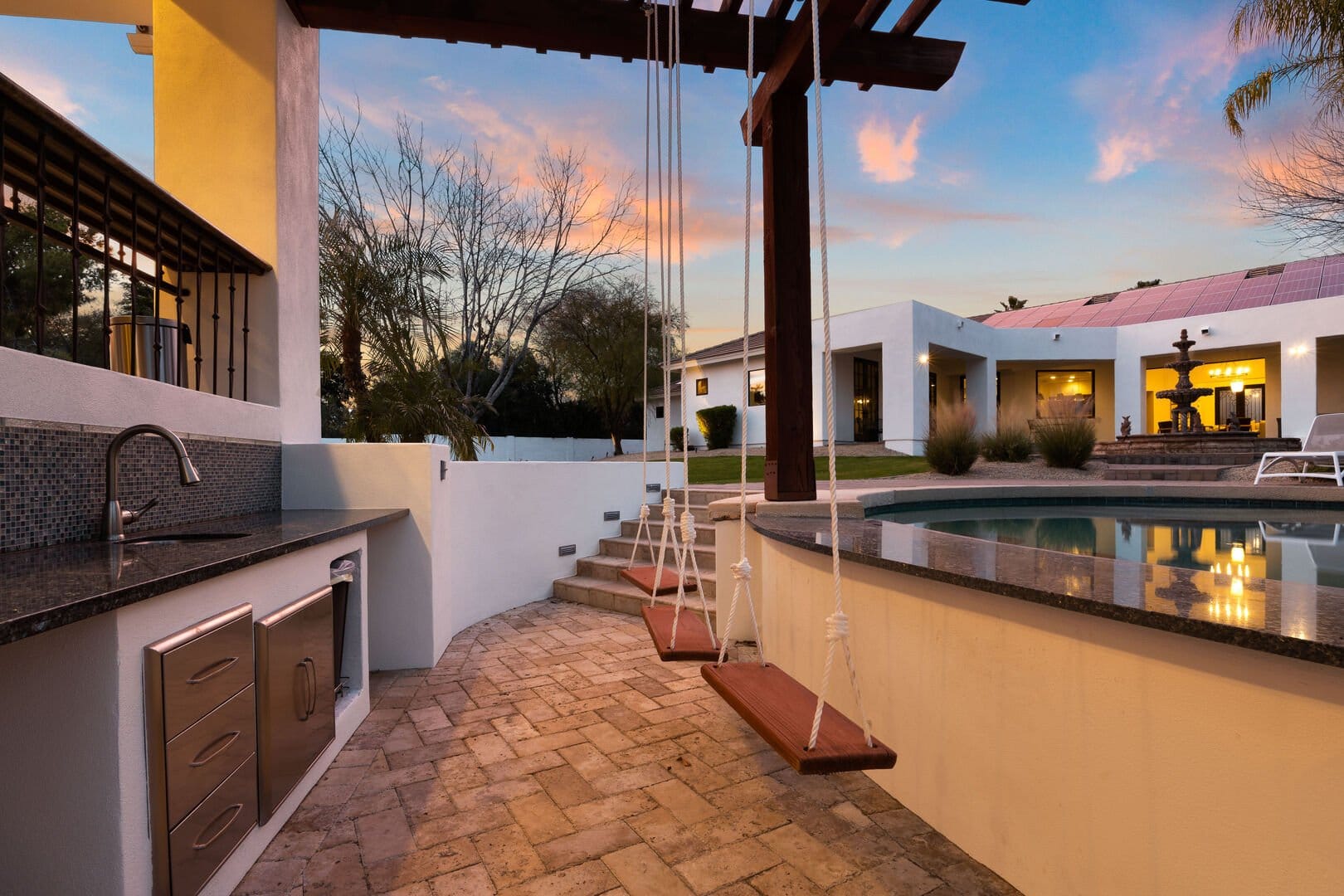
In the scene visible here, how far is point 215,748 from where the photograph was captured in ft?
5.48

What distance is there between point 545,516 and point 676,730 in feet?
9.98

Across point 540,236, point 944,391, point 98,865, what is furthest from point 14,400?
point 944,391

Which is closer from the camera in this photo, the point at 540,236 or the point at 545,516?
the point at 545,516

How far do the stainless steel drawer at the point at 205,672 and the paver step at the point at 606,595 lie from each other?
2940 mm

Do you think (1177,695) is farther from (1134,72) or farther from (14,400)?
(1134,72)

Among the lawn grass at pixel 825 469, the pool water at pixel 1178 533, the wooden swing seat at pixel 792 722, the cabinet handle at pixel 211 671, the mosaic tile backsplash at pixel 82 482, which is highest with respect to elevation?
the mosaic tile backsplash at pixel 82 482

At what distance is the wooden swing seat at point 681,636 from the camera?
241 cm

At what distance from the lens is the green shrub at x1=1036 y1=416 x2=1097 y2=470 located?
33.6 ft

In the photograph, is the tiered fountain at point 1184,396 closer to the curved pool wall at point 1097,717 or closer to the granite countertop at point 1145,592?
the granite countertop at point 1145,592

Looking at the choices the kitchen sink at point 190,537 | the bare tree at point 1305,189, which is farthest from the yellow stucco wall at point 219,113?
the bare tree at point 1305,189

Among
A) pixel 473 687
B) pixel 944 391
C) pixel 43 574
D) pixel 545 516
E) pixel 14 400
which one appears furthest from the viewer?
pixel 944 391

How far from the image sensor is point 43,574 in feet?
4.86

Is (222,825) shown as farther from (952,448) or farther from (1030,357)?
(1030,357)

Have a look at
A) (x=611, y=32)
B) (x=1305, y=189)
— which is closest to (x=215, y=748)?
(x=611, y=32)
